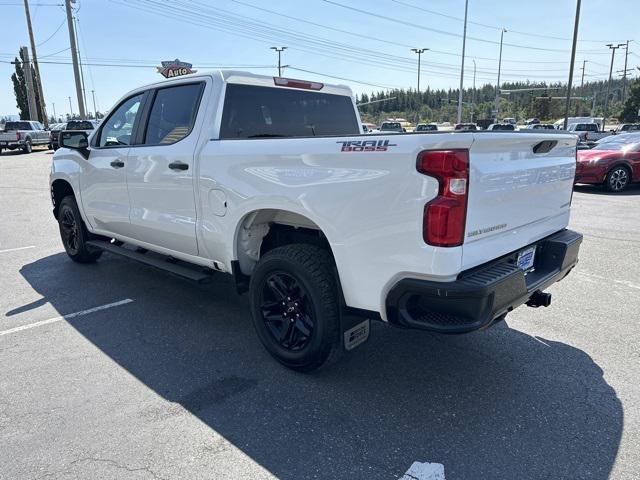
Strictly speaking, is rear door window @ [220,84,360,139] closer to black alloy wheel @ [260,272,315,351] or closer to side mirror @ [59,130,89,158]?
black alloy wheel @ [260,272,315,351]

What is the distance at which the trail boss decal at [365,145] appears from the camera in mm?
2533

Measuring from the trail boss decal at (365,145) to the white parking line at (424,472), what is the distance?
1.64 meters

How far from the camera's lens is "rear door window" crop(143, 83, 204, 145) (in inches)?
156

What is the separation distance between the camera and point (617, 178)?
12.0 m

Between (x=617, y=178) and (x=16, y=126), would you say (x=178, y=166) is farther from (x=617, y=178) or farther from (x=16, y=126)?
(x=16, y=126)

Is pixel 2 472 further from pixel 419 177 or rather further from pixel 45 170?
pixel 45 170

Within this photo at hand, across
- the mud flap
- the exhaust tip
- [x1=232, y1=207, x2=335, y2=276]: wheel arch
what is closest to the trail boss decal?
[x1=232, y1=207, x2=335, y2=276]: wheel arch

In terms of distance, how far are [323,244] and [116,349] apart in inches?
73.8

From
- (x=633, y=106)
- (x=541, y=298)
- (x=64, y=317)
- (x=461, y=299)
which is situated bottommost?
(x=64, y=317)

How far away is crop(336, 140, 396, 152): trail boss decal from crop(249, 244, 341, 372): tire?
2.58 ft

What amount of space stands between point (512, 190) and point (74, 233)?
5335 mm

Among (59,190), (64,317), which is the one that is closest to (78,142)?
(59,190)

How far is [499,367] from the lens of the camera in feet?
11.3

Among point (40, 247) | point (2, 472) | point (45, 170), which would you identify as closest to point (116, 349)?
point (2, 472)
